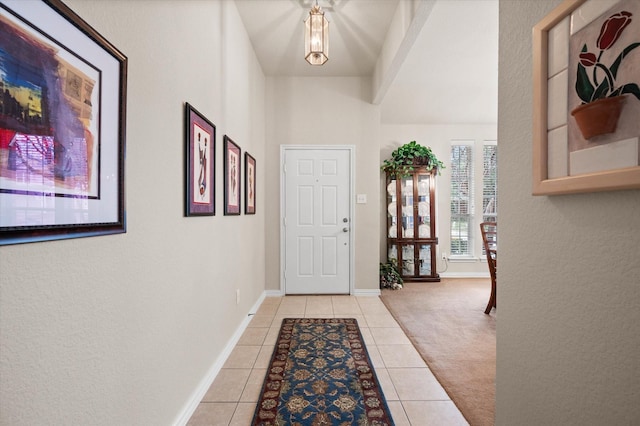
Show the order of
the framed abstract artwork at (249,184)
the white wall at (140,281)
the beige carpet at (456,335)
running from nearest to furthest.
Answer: the white wall at (140,281), the beige carpet at (456,335), the framed abstract artwork at (249,184)

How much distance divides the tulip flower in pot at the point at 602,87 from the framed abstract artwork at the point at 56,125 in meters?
1.32

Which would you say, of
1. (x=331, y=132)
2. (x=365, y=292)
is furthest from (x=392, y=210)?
(x=331, y=132)

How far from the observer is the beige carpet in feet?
6.09

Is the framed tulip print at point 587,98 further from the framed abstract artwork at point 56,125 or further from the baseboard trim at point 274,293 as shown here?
the baseboard trim at point 274,293

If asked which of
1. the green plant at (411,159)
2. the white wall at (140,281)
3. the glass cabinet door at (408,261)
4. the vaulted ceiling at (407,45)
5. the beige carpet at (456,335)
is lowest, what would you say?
the beige carpet at (456,335)

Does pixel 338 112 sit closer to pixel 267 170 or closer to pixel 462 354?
pixel 267 170

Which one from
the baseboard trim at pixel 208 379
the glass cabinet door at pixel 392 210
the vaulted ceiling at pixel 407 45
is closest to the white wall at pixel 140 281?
the baseboard trim at pixel 208 379

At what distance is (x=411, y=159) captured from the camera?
189 inches

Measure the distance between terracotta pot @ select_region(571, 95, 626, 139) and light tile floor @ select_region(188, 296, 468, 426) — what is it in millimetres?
1598

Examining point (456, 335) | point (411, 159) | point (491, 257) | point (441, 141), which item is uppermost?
point (441, 141)

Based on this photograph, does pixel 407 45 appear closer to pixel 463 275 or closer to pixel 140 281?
pixel 140 281

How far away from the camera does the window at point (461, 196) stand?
17.4ft

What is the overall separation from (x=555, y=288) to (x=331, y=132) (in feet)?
11.3

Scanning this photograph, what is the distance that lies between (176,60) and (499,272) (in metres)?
1.75
